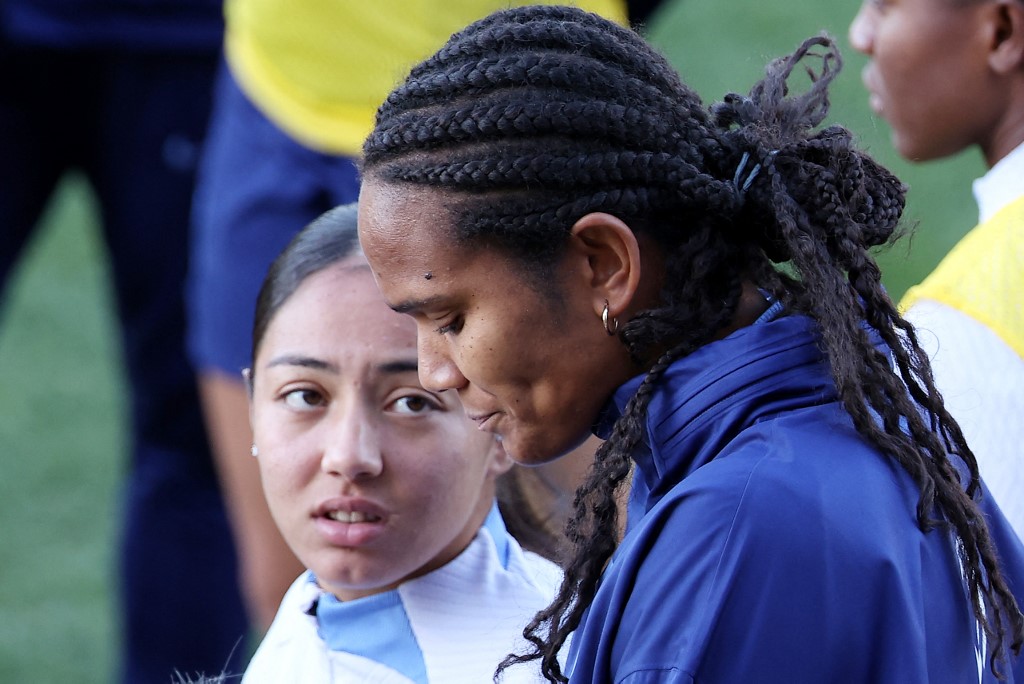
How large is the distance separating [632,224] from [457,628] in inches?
26.4

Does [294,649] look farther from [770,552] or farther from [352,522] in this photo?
[770,552]

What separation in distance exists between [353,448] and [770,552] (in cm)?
71

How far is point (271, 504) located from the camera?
2182 mm

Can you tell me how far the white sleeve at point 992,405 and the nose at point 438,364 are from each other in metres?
0.74

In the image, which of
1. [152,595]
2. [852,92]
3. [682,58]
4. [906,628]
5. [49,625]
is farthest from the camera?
[682,58]

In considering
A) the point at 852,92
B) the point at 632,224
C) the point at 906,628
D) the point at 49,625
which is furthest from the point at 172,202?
the point at 852,92

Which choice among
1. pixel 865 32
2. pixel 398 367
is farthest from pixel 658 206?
pixel 865 32

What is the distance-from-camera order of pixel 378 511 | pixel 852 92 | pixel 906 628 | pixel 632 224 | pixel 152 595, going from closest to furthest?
pixel 906 628, pixel 632 224, pixel 378 511, pixel 152 595, pixel 852 92

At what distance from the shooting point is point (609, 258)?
1715 millimetres

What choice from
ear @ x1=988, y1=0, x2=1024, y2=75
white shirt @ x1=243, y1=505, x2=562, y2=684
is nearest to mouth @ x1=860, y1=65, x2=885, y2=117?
ear @ x1=988, y1=0, x2=1024, y2=75

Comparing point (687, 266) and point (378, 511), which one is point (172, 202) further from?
point (687, 266)

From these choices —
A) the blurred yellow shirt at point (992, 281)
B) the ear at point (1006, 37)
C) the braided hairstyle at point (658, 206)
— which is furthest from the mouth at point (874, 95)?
the braided hairstyle at point (658, 206)

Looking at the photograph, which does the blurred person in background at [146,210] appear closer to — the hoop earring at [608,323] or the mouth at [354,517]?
the mouth at [354,517]

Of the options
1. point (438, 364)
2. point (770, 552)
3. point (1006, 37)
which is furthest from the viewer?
point (1006, 37)
